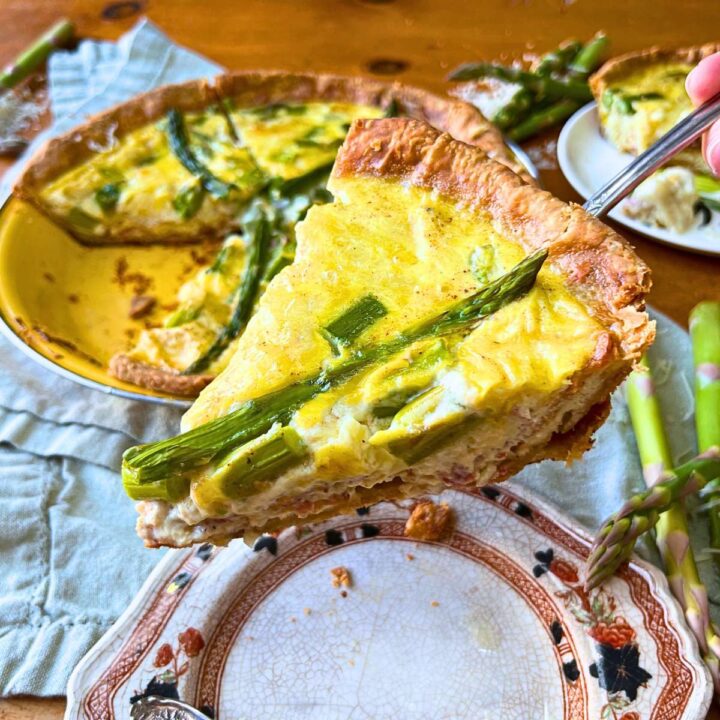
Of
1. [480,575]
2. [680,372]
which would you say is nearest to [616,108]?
[680,372]

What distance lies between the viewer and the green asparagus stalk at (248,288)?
2.51 metres

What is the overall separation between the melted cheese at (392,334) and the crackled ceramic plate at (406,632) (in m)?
0.42

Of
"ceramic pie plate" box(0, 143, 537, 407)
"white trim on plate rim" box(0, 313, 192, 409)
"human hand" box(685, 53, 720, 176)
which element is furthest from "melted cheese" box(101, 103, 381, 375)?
"human hand" box(685, 53, 720, 176)

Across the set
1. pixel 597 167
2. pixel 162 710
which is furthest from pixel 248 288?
pixel 597 167

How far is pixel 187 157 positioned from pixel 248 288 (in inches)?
29.0

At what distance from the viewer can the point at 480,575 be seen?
6.55 feet

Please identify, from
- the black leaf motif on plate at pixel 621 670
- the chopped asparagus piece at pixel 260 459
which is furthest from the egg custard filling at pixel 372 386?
the black leaf motif on plate at pixel 621 670

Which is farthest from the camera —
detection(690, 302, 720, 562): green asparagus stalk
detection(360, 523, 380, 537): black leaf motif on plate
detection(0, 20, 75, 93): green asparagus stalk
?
detection(0, 20, 75, 93): green asparagus stalk

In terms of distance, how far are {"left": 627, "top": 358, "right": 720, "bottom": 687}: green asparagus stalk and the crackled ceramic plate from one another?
0.10m

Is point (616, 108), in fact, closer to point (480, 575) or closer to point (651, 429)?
point (651, 429)

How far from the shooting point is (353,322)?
5.86ft

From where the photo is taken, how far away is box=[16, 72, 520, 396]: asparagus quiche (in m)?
2.71

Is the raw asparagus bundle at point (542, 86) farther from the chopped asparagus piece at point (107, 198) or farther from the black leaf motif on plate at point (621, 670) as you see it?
the black leaf motif on plate at point (621, 670)

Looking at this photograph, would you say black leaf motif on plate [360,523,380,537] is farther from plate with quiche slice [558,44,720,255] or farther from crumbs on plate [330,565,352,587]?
plate with quiche slice [558,44,720,255]
